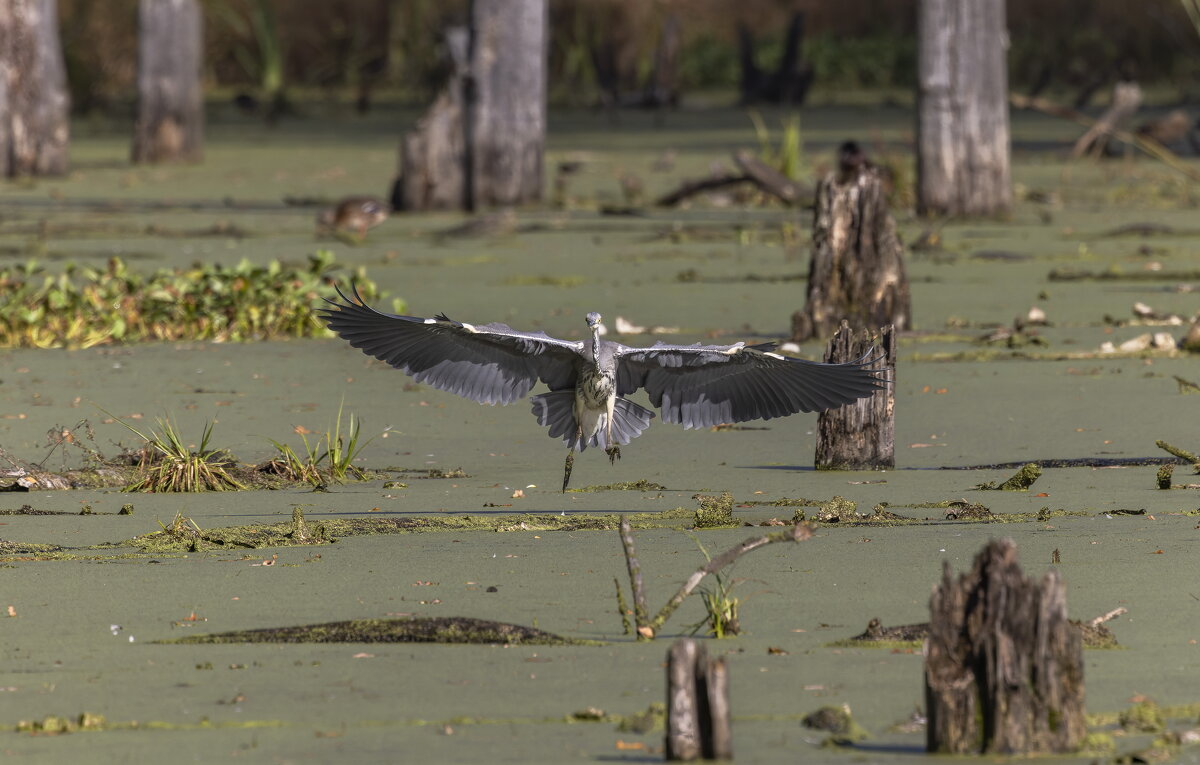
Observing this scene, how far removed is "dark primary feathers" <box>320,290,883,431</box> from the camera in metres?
5.33

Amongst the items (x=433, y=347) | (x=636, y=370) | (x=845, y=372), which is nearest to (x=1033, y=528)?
(x=845, y=372)

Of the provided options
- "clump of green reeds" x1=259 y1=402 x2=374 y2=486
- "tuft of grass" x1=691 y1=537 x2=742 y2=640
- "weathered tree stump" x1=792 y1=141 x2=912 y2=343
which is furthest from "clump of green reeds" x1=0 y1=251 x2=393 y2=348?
"tuft of grass" x1=691 y1=537 x2=742 y2=640

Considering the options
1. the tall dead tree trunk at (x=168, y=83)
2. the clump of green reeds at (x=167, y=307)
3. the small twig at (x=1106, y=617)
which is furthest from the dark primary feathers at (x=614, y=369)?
the tall dead tree trunk at (x=168, y=83)

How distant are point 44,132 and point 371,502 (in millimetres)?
13431

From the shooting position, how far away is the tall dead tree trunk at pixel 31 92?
17844mm

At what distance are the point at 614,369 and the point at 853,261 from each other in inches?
136

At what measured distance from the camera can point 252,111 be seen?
1051 inches

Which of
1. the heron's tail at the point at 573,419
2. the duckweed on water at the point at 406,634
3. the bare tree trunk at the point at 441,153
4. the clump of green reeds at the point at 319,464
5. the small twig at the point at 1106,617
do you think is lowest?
the duckweed on water at the point at 406,634

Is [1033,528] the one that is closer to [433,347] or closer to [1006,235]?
[433,347]

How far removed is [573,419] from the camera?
5574mm

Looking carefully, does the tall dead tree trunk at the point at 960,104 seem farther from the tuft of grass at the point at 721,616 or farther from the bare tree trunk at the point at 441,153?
the tuft of grass at the point at 721,616

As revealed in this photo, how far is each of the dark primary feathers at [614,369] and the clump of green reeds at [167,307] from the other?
3577mm

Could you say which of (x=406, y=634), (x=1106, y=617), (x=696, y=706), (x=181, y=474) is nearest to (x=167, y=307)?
(x=181, y=474)

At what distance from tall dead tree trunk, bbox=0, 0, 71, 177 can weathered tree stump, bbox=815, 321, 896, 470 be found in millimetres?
13028
